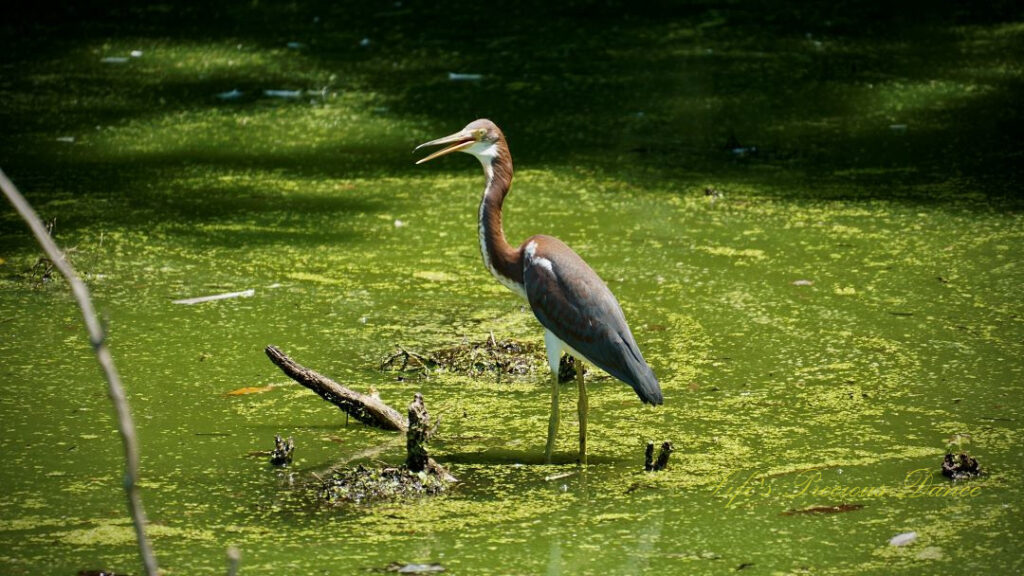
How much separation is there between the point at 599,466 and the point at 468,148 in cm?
69

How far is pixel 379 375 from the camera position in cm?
297

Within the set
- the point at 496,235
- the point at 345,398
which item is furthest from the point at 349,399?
the point at 496,235

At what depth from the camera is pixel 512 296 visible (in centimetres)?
346

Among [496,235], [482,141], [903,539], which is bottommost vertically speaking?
[903,539]

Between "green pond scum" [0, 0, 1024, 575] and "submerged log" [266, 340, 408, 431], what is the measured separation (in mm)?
41

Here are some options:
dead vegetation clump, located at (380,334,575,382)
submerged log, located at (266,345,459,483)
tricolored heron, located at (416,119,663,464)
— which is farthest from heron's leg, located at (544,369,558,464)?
dead vegetation clump, located at (380,334,575,382)

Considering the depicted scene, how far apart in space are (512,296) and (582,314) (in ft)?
2.88

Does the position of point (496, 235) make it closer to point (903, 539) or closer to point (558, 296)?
point (558, 296)

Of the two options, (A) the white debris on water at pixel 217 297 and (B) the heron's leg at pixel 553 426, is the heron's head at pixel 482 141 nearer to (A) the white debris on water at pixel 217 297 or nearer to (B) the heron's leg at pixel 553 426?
(B) the heron's leg at pixel 553 426

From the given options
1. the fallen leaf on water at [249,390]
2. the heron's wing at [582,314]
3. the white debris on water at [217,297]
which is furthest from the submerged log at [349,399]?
the white debris on water at [217,297]

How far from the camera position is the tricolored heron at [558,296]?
8.34ft

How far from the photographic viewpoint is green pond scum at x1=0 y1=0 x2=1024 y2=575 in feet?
7.45

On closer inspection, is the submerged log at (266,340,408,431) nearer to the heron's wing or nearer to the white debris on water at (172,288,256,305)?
the heron's wing

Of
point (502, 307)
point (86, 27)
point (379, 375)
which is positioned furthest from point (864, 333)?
point (86, 27)
